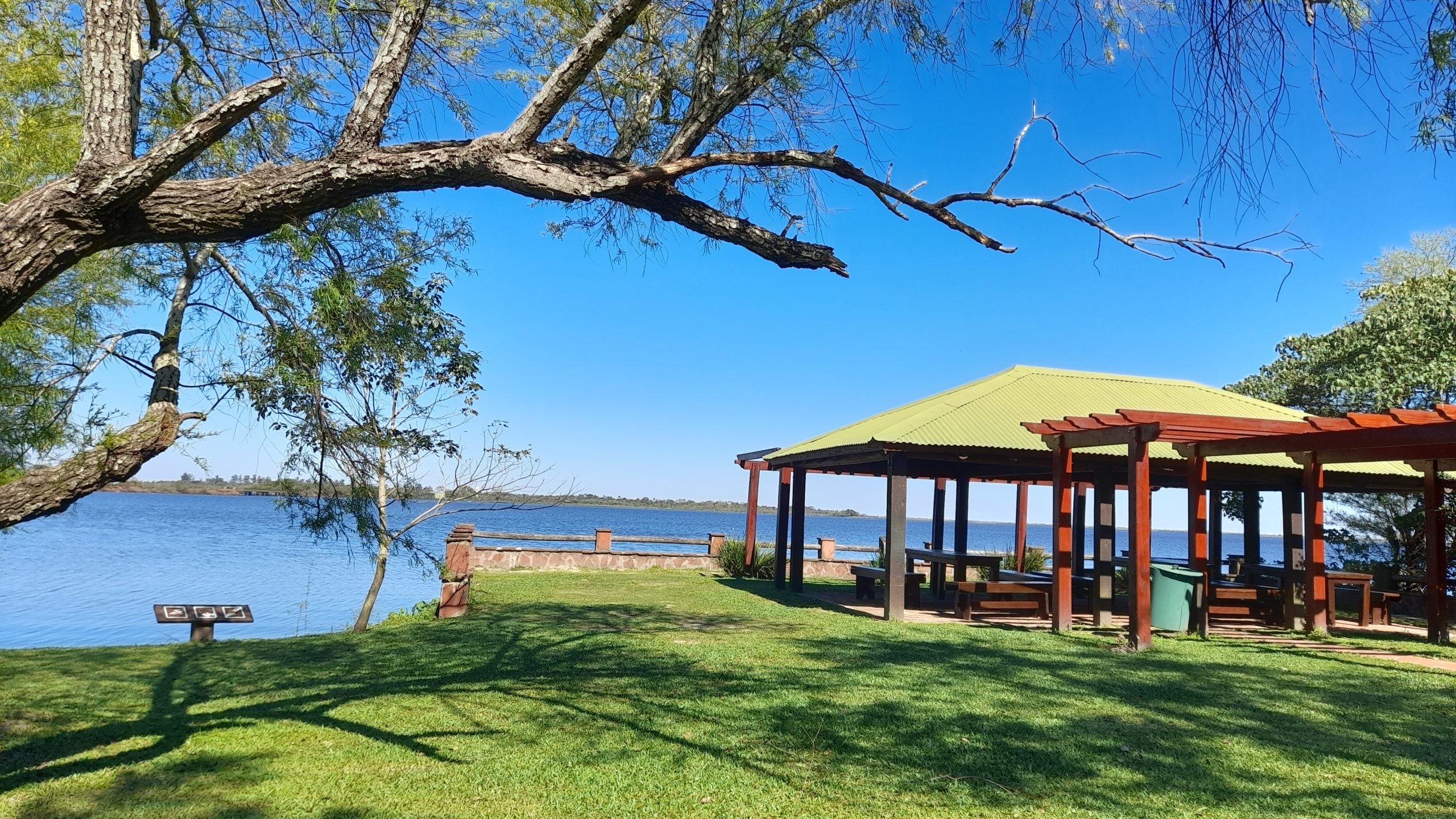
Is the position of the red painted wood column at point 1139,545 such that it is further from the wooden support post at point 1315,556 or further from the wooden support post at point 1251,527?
the wooden support post at point 1251,527

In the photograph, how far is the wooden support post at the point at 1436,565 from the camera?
11.1 metres

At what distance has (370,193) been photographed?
3.44 metres

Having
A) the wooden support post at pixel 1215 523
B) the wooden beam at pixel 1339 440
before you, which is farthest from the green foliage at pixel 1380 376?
the wooden beam at pixel 1339 440

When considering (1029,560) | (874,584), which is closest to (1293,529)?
(874,584)

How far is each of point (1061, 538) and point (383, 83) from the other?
1039 centimetres

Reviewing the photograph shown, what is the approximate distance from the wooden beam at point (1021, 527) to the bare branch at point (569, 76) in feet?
61.4

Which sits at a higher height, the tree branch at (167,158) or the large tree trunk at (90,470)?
the tree branch at (167,158)

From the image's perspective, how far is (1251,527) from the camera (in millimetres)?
16844

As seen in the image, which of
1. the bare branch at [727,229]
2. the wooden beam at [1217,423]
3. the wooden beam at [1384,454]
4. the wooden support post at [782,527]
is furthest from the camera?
the wooden support post at [782,527]

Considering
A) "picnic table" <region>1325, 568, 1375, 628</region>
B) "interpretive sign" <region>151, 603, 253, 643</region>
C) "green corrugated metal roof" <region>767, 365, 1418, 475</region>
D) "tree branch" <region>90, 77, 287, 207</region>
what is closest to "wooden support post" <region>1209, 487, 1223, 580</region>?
"green corrugated metal roof" <region>767, 365, 1418, 475</region>

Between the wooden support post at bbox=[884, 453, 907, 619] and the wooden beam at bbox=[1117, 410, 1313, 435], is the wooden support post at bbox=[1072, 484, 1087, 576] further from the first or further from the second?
the wooden beam at bbox=[1117, 410, 1313, 435]

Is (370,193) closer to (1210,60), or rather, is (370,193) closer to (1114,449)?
(1210,60)

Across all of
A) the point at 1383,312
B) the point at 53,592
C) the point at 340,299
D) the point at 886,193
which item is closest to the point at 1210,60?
the point at 886,193

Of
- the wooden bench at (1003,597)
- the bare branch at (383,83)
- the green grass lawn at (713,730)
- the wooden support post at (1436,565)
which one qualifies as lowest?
the green grass lawn at (713,730)
